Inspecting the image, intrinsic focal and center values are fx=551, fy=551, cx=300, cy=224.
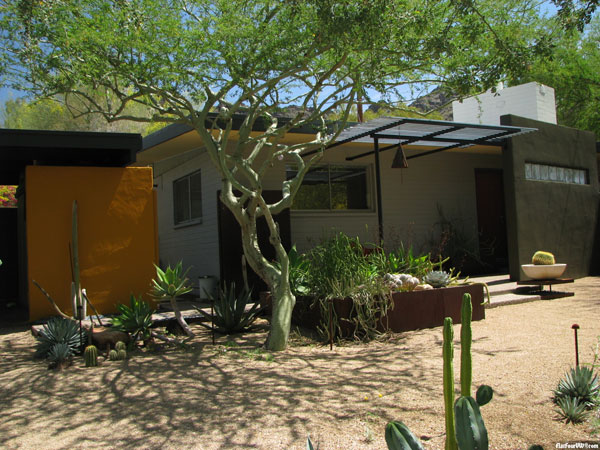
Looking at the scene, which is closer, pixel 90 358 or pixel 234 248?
pixel 90 358

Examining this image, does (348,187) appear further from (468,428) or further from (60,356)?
(468,428)

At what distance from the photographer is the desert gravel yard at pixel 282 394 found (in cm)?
359

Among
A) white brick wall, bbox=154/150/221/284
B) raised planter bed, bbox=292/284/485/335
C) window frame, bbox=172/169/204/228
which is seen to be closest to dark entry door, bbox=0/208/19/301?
white brick wall, bbox=154/150/221/284

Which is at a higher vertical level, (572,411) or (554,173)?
(554,173)

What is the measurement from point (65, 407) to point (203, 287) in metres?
6.46

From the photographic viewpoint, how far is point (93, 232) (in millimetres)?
8695

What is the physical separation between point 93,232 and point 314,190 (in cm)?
499

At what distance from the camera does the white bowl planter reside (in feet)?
31.8

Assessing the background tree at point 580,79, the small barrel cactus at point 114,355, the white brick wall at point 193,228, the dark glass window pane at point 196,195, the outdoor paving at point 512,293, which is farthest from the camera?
the background tree at point 580,79

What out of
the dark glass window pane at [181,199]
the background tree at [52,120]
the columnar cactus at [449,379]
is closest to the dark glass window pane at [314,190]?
the dark glass window pane at [181,199]

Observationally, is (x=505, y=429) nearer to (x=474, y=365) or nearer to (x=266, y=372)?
(x=474, y=365)

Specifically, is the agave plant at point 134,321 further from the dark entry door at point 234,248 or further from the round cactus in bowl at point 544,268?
the round cactus in bowl at point 544,268

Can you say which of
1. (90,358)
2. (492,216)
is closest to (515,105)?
(492,216)

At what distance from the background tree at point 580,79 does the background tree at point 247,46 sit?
15849 millimetres
